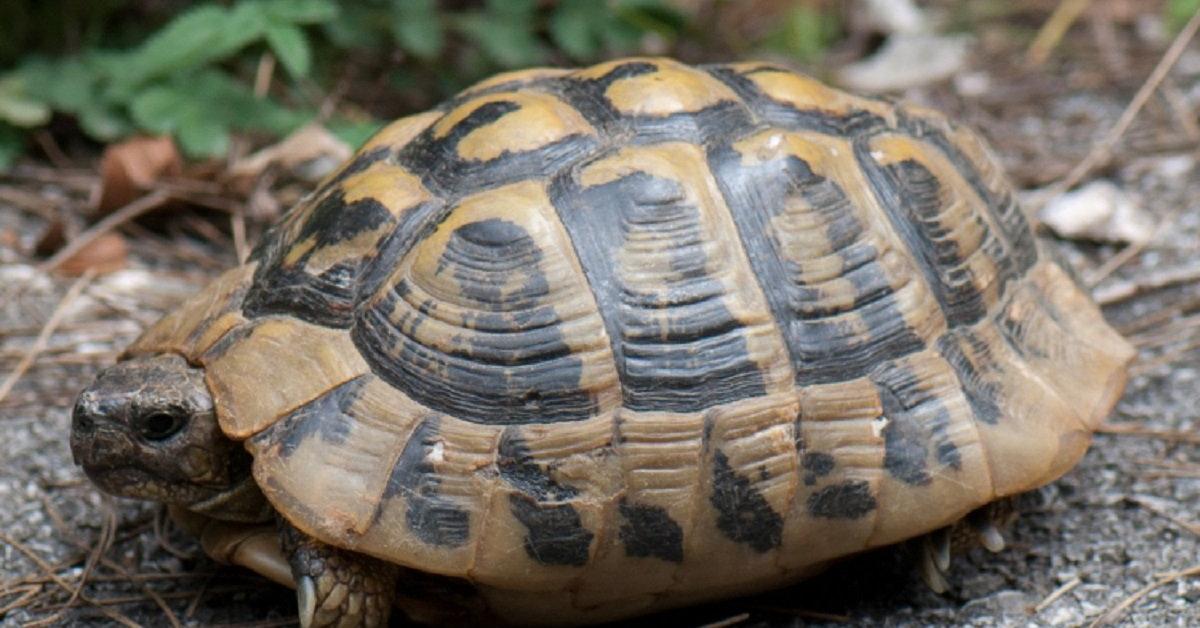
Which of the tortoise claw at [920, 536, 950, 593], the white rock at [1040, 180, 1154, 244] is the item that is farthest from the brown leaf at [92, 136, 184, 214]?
the white rock at [1040, 180, 1154, 244]

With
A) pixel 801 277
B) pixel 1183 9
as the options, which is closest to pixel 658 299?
A: pixel 801 277

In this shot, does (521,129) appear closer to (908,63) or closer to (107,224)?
(107,224)

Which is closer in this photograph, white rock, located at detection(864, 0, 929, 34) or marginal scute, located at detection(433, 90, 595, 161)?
marginal scute, located at detection(433, 90, 595, 161)

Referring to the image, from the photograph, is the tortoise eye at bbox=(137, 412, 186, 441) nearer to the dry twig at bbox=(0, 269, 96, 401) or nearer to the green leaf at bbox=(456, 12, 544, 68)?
the dry twig at bbox=(0, 269, 96, 401)

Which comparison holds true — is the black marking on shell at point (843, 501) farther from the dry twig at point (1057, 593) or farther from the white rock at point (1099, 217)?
the white rock at point (1099, 217)

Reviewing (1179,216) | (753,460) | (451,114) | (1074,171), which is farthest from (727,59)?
(753,460)

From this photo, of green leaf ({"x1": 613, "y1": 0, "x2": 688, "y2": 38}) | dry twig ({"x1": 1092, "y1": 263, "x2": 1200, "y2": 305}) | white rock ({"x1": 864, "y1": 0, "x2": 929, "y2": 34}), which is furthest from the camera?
white rock ({"x1": 864, "y1": 0, "x2": 929, "y2": 34})

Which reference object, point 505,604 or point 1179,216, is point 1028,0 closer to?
point 1179,216
